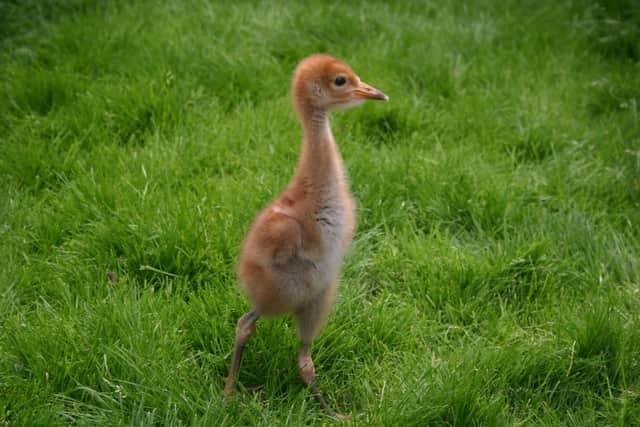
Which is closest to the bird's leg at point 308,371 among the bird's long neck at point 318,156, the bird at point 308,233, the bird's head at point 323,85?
the bird at point 308,233

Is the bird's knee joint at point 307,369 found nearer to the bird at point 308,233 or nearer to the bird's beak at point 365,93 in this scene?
the bird at point 308,233

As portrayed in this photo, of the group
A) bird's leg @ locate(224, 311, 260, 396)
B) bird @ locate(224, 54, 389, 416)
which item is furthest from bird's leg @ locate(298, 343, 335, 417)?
bird's leg @ locate(224, 311, 260, 396)

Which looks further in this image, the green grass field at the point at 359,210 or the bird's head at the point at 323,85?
the green grass field at the point at 359,210

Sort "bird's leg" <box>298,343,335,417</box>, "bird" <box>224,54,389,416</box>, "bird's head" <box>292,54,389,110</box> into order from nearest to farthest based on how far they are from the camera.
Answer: "bird" <box>224,54,389,416</box>
"bird's head" <box>292,54,389,110</box>
"bird's leg" <box>298,343,335,417</box>

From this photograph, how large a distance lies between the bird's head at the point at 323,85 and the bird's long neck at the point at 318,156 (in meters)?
0.04

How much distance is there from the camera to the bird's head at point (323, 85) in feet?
10.1

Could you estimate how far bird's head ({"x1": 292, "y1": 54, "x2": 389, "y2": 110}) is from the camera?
307cm

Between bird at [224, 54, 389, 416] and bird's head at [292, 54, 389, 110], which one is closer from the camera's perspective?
bird at [224, 54, 389, 416]

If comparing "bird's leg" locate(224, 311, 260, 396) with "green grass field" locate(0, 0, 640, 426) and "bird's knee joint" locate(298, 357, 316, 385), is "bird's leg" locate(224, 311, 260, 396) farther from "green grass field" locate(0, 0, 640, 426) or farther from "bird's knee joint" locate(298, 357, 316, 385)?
"bird's knee joint" locate(298, 357, 316, 385)

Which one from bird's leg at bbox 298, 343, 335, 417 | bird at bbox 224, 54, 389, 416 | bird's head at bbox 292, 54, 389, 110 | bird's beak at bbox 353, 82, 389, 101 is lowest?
bird's leg at bbox 298, 343, 335, 417

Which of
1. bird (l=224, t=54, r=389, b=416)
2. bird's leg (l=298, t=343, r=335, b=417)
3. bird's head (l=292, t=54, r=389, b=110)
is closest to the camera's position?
bird (l=224, t=54, r=389, b=416)

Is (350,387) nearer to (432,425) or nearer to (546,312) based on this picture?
(432,425)

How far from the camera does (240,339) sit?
312cm

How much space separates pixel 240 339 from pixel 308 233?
56cm
